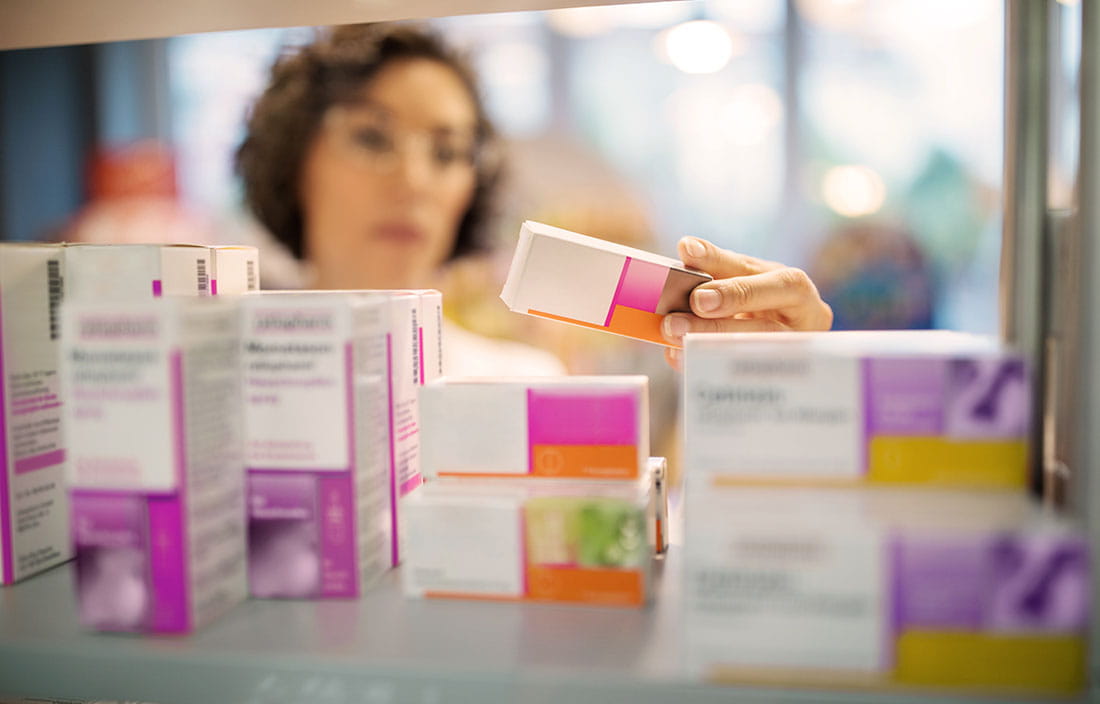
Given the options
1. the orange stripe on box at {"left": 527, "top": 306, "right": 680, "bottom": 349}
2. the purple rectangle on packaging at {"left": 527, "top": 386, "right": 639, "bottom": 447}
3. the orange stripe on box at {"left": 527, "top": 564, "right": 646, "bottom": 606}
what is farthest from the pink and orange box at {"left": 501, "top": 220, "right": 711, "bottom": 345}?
the orange stripe on box at {"left": 527, "top": 564, "right": 646, "bottom": 606}

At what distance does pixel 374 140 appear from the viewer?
3.03 m

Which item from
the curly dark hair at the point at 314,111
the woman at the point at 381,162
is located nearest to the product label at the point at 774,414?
the woman at the point at 381,162

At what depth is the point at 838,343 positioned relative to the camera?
0.62m

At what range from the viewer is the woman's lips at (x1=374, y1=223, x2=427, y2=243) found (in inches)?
119

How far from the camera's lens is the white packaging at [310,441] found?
0.63 m

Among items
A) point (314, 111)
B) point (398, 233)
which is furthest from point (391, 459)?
point (314, 111)

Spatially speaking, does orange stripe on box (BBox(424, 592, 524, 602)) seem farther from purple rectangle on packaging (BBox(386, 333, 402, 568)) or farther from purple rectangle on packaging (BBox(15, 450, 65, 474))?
purple rectangle on packaging (BBox(15, 450, 65, 474))

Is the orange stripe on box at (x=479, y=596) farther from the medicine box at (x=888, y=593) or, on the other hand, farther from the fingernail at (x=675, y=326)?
the fingernail at (x=675, y=326)

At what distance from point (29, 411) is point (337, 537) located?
0.29 meters

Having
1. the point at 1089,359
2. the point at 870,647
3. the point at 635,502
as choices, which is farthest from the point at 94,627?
the point at 1089,359

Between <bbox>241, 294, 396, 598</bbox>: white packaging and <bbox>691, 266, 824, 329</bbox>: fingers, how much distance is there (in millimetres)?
296

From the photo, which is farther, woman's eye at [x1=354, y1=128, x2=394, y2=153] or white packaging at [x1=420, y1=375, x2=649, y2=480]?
woman's eye at [x1=354, y1=128, x2=394, y2=153]

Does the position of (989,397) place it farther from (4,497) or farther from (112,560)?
(4,497)

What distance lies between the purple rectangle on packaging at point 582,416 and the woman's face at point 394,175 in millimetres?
2408
